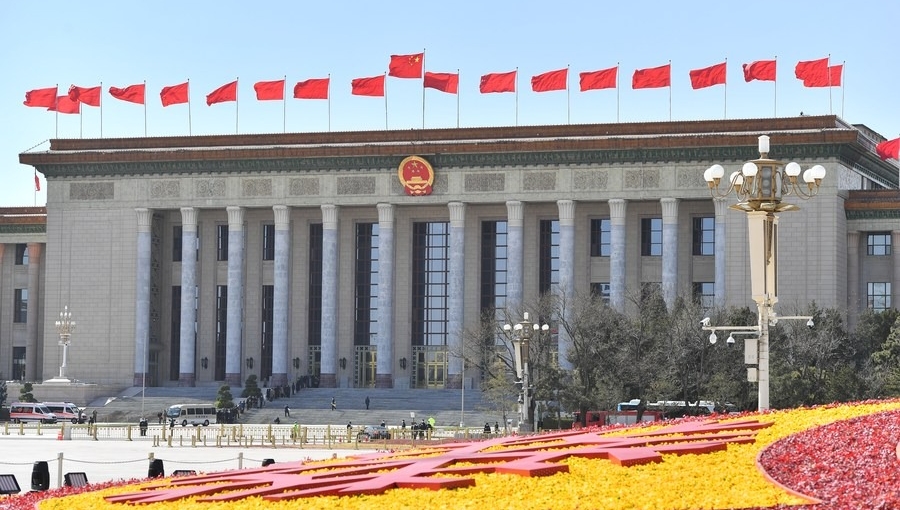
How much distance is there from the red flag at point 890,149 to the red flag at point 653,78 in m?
10.2

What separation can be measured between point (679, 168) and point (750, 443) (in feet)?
182

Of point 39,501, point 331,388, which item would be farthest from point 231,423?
point 39,501

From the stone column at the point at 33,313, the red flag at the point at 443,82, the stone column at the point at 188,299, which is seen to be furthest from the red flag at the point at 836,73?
the stone column at the point at 33,313

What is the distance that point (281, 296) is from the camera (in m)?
81.4

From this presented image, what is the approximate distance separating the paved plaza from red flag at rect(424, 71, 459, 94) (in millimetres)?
24368

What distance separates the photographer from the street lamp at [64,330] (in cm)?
7912

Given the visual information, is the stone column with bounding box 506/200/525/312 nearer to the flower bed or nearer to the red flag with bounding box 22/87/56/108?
the red flag with bounding box 22/87/56/108

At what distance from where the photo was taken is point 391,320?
80.7 m

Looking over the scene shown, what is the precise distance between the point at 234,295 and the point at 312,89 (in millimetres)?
11934

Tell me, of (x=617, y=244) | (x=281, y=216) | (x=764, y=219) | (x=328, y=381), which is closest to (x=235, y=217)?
(x=281, y=216)

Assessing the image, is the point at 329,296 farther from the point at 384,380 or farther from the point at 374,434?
the point at 374,434

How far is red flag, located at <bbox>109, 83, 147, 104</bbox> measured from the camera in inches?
3197

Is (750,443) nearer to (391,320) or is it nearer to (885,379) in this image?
(885,379)

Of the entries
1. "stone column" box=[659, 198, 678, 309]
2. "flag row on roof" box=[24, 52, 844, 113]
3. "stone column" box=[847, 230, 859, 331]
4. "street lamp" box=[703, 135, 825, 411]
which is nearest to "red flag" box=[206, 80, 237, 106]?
"flag row on roof" box=[24, 52, 844, 113]
